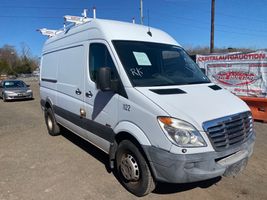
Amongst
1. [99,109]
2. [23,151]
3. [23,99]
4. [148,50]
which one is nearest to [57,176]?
[99,109]

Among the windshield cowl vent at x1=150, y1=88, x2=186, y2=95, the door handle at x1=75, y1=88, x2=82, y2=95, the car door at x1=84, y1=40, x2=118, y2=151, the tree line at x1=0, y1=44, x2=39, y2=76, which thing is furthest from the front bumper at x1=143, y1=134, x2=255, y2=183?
the tree line at x1=0, y1=44, x2=39, y2=76

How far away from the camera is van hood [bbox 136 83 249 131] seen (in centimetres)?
326

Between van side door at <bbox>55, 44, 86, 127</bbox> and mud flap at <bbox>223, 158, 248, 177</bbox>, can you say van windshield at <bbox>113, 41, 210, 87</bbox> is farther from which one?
mud flap at <bbox>223, 158, 248, 177</bbox>

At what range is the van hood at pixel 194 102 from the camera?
326cm

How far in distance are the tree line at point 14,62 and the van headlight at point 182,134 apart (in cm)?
9071

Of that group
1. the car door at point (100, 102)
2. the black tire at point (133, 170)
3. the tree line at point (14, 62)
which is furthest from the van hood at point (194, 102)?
the tree line at point (14, 62)

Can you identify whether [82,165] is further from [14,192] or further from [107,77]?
[107,77]

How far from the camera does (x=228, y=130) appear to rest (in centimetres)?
344

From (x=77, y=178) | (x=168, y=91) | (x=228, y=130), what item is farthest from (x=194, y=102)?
(x=77, y=178)

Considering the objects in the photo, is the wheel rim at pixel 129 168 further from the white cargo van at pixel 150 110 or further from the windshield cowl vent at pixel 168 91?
the windshield cowl vent at pixel 168 91

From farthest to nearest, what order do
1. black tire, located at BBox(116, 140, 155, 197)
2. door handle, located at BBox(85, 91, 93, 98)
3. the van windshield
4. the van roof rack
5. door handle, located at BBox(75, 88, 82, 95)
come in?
the van roof rack < door handle, located at BBox(75, 88, 82, 95) < door handle, located at BBox(85, 91, 93, 98) < the van windshield < black tire, located at BBox(116, 140, 155, 197)

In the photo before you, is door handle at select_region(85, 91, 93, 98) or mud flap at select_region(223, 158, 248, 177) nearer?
mud flap at select_region(223, 158, 248, 177)

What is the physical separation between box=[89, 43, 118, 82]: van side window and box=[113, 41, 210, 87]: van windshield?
19cm

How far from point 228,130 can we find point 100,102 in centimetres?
204
